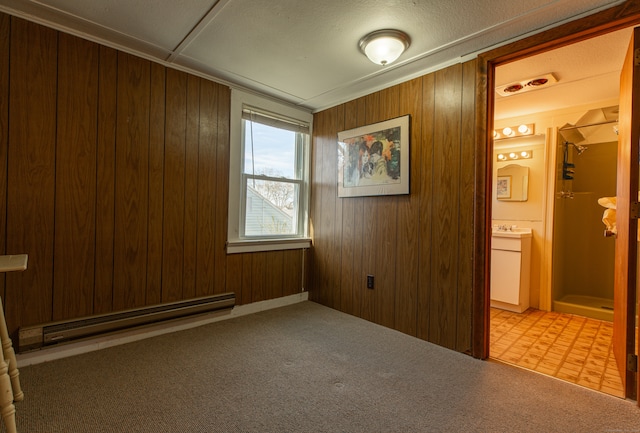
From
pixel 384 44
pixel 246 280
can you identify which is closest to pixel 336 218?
pixel 246 280

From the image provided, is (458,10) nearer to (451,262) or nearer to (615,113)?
(451,262)

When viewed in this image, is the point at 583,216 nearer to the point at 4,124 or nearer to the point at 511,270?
the point at 511,270

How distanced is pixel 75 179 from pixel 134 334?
1.26 metres

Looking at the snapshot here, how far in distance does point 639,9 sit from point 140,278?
365 centimetres

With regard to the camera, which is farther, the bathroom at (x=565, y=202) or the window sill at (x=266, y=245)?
the bathroom at (x=565, y=202)

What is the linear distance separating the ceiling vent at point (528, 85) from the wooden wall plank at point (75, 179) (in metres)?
3.47

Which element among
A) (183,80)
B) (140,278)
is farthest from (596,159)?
(140,278)

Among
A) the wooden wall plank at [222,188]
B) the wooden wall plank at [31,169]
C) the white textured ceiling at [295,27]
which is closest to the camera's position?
the white textured ceiling at [295,27]

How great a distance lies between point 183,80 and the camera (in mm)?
2600

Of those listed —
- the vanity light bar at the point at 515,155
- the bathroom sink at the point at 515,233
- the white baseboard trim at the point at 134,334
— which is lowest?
the white baseboard trim at the point at 134,334

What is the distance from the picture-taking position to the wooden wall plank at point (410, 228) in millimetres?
2557

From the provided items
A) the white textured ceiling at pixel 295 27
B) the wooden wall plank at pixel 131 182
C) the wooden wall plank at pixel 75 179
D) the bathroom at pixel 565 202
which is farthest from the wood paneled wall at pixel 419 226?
the wooden wall plank at pixel 75 179

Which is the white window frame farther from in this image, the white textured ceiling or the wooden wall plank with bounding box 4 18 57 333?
the wooden wall plank with bounding box 4 18 57 333

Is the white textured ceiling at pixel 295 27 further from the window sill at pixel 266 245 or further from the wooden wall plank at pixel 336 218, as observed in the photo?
the window sill at pixel 266 245
